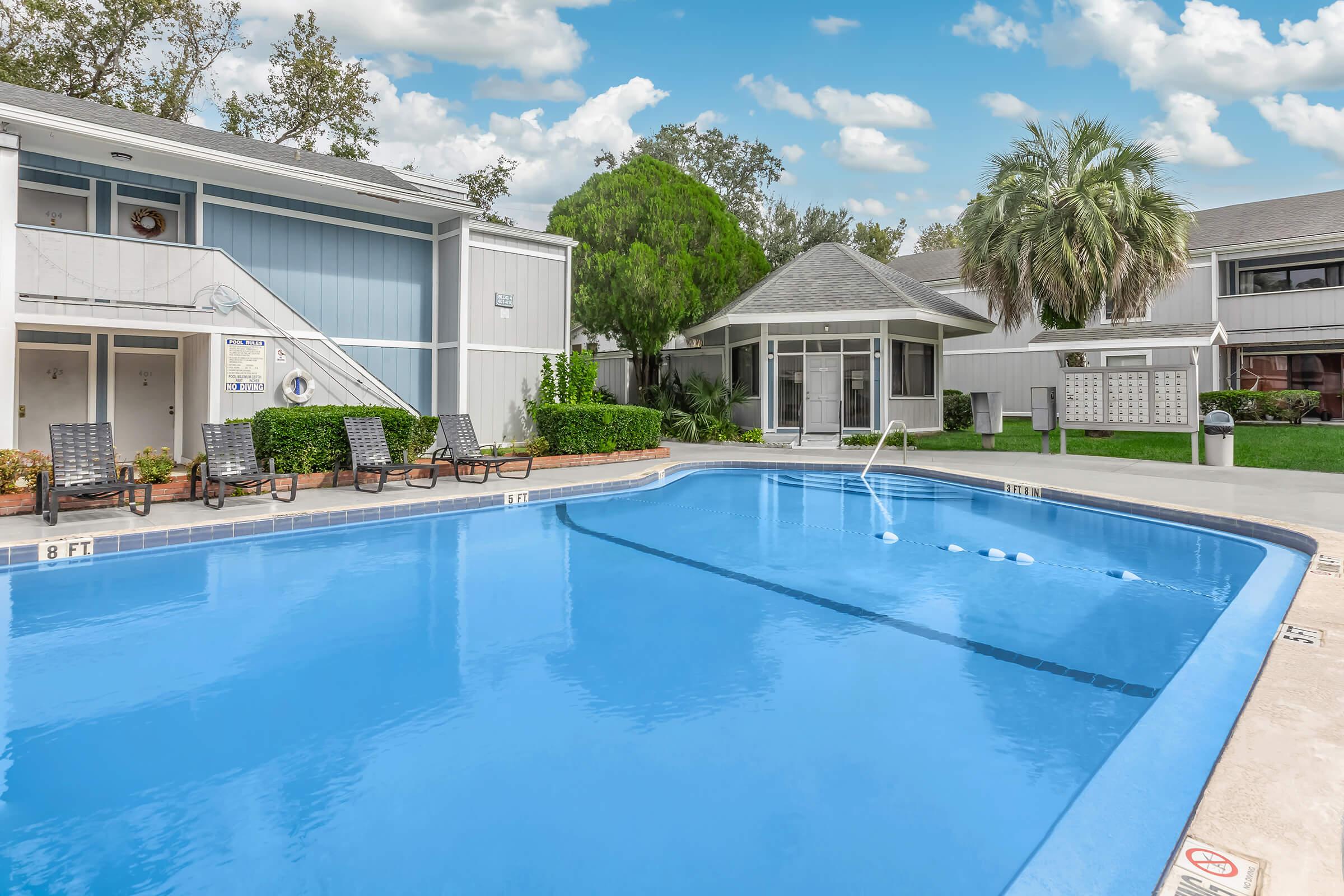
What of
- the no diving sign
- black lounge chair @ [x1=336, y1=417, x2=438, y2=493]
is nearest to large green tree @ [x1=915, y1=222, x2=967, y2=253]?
black lounge chair @ [x1=336, y1=417, x2=438, y2=493]

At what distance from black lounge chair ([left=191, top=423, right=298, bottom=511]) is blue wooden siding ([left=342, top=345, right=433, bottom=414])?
13.4 ft

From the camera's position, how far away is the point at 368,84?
930 inches

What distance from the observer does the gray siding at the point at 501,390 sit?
13.5m

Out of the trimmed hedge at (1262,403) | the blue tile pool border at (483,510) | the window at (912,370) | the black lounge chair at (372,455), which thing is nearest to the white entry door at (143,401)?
the black lounge chair at (372,455)

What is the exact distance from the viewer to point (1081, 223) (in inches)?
593

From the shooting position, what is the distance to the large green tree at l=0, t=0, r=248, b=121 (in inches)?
734

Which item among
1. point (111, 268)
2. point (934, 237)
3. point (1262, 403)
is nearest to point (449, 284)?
point (111, 268)

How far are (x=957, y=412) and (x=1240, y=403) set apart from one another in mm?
6596

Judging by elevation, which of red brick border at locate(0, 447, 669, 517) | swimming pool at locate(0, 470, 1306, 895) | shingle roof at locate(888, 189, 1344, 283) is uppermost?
shingle roof at locate(888, 189, 1344, 283)

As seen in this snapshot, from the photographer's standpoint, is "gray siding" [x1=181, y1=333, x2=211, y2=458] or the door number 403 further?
"gray siding" [x1=181, y1=333, x2=211, y2=458]

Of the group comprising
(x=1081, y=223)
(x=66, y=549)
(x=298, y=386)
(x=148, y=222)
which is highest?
(x=1081, y=223)

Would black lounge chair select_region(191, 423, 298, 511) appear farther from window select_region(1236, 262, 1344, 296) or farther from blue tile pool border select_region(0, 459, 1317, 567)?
window select_region(1236, 262, 1344, 296)

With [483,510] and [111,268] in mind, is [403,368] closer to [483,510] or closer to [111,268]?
[111,268]

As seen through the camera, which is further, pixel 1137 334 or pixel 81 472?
pixel 1137 334
